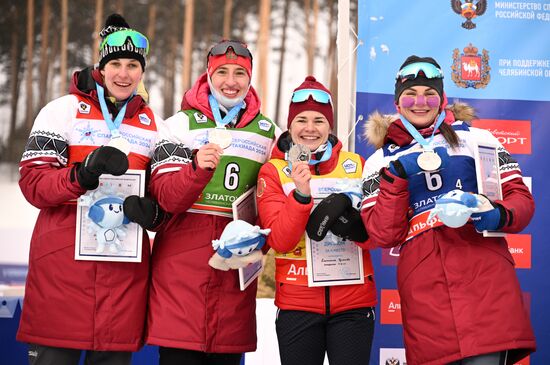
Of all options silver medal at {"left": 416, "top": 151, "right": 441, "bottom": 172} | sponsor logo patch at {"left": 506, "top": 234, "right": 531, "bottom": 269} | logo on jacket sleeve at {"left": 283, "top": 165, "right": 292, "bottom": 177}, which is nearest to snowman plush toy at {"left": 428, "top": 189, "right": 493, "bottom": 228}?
silver medal at {"left": 416, "top": 151, "right": 441, "bottom": 172}

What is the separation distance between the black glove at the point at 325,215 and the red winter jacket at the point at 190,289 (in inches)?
16.1

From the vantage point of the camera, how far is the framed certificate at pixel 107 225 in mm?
2803

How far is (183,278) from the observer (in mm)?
2928

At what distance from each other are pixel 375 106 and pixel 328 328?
1.75 m

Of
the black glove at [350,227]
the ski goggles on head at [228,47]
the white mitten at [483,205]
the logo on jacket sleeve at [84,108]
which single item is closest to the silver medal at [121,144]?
the logo on jacket sleeve at [84,108]

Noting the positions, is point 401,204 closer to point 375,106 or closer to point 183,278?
point 183,278

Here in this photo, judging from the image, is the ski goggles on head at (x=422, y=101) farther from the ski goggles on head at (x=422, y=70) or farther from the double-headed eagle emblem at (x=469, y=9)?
the double-headed eagle emblem at (x=469, y=9)

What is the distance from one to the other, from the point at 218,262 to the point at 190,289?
0.22 meters

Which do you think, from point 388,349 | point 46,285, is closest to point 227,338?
point 46,285

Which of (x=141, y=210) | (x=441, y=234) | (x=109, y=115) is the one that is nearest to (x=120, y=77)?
(x=109, y=115)

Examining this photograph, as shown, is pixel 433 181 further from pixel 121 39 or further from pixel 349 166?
pixel 121 39

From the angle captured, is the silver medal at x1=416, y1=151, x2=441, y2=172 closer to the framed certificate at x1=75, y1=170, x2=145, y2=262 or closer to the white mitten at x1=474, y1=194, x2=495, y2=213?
the white mitten at x1=474, y1=194, x2=495, y2=213

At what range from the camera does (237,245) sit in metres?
2.72

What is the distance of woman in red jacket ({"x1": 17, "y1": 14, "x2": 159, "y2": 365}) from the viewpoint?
280 centimetres
